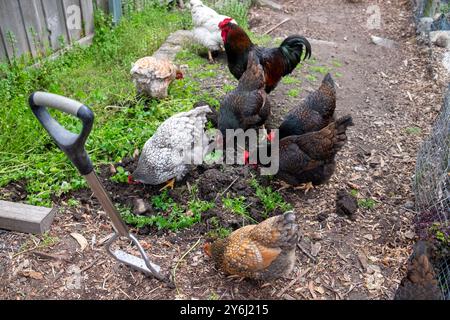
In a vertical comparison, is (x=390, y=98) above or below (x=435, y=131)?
below

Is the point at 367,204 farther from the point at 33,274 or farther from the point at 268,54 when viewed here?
the point at 33,274

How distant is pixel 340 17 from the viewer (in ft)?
29.2

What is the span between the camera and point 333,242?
3.41 metres

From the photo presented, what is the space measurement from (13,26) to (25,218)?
3505 mm

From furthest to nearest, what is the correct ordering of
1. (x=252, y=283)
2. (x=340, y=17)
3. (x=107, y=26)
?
(x=340, y=17) < (x=107, y=26) < (x=252, y=283)

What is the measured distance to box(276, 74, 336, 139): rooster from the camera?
4180 millimetres

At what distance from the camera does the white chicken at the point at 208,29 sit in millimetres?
6297

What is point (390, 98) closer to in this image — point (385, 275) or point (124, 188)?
point (385, 275)

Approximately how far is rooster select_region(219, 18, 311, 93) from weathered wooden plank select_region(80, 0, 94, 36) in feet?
9.29

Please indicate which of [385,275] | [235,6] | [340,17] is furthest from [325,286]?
[340,17]

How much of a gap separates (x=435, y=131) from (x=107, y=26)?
19.2ft

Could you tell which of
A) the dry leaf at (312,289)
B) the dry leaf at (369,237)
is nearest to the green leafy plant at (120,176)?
the dry leaf at (312,289)

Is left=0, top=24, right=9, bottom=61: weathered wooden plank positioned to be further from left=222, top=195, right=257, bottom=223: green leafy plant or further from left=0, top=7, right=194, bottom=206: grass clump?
left=222, top=195, right=257, bottom=223: green leafy plant

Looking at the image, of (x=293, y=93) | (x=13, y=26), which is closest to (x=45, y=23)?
(x=13, y=26)
